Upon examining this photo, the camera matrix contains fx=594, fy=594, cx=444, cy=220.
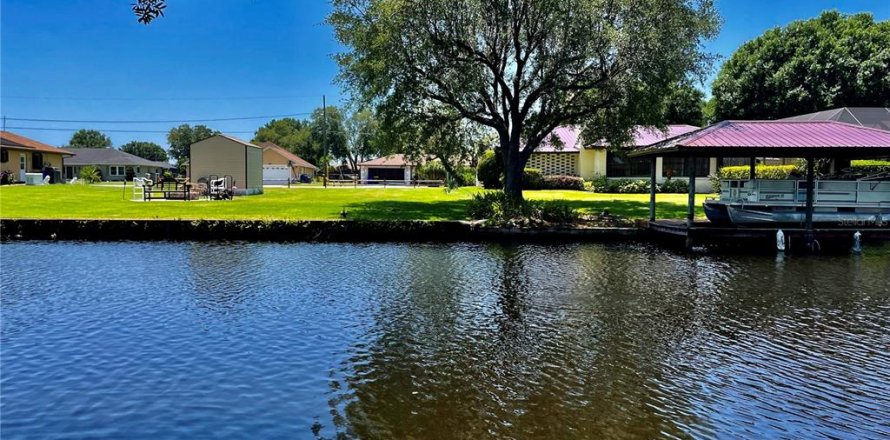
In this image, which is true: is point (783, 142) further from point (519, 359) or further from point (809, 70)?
point (809, 70)

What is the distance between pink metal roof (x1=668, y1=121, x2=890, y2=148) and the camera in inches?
711

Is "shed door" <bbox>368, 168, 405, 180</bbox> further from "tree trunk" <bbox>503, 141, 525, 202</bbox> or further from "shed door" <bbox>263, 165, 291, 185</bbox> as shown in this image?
"tree trunk" <bbox>503, 141, 525, 202</bbox>

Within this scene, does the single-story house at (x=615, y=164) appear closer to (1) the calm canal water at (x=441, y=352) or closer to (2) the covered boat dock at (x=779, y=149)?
(2) the covered boat dock at (x=779, y=149)

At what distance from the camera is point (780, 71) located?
40.2 metres

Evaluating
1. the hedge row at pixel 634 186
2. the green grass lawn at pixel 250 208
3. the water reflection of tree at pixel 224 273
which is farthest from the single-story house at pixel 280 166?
the water reflection of tree at pixel 224 273

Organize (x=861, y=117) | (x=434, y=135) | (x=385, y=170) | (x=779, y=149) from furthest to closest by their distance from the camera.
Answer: (x=385, y=170), (x=861, y=117), (x=434, y=135), (x=779, y=149)

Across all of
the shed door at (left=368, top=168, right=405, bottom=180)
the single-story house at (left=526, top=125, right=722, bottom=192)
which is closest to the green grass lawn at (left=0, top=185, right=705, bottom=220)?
the single-story house at (left=526, top=125, right=722, bottom=192)

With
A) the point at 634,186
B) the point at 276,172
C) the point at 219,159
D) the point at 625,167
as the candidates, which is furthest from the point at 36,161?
the point at 634,186

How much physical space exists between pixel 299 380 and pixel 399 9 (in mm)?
16947

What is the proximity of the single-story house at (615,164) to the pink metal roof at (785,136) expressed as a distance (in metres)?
17.0

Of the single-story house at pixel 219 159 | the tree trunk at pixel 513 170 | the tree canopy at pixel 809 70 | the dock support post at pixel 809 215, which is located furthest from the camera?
the tree canopy at pixel 809 70

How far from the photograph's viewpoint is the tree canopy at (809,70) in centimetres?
3816

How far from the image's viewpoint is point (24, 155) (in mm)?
46438

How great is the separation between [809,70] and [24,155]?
5773 centimetres
